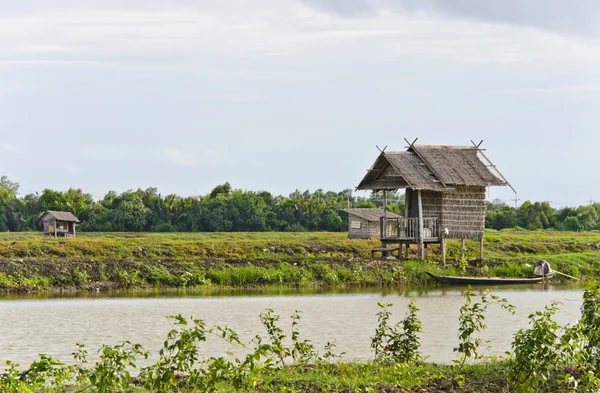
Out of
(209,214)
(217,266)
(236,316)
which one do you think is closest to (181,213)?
(209,214)

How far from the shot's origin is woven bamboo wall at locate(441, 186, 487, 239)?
30.9 metres

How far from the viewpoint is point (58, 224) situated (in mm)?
49781

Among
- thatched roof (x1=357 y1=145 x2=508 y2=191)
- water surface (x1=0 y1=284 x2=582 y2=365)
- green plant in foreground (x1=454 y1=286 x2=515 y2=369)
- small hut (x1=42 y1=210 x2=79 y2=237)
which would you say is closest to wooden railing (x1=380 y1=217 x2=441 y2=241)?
thatched roof (x1=357 y1=145 x2=508 y2=191)

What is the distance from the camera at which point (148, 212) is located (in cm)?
6178

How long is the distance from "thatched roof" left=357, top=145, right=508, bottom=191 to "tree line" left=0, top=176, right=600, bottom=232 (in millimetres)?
29698

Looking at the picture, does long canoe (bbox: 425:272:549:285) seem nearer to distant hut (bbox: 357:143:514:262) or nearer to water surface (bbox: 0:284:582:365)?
water surface (bbox: 0:284:582:365)

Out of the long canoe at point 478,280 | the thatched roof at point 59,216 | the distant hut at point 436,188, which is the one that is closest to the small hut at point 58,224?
the thatched roof at point 59,216

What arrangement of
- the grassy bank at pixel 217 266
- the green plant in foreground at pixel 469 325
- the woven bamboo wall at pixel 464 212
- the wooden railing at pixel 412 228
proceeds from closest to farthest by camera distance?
the green plant in foreground at pixel 469 325 → the grassy bank at pixel 217 266 → the wooden railing at pixel 412 228 → the woven bamboo wall at pixel 464 212

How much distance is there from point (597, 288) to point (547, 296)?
13.7 m

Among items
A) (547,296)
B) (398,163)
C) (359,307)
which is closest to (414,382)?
(359,307)

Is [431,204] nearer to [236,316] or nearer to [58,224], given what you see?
[236,316]

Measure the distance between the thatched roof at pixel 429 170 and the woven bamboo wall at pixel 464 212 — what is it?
0.61 meters

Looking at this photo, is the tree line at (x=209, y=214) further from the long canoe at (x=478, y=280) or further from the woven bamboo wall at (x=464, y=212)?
the long canoe at (x=478, y=280)

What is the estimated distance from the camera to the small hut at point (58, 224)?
4912 cm
